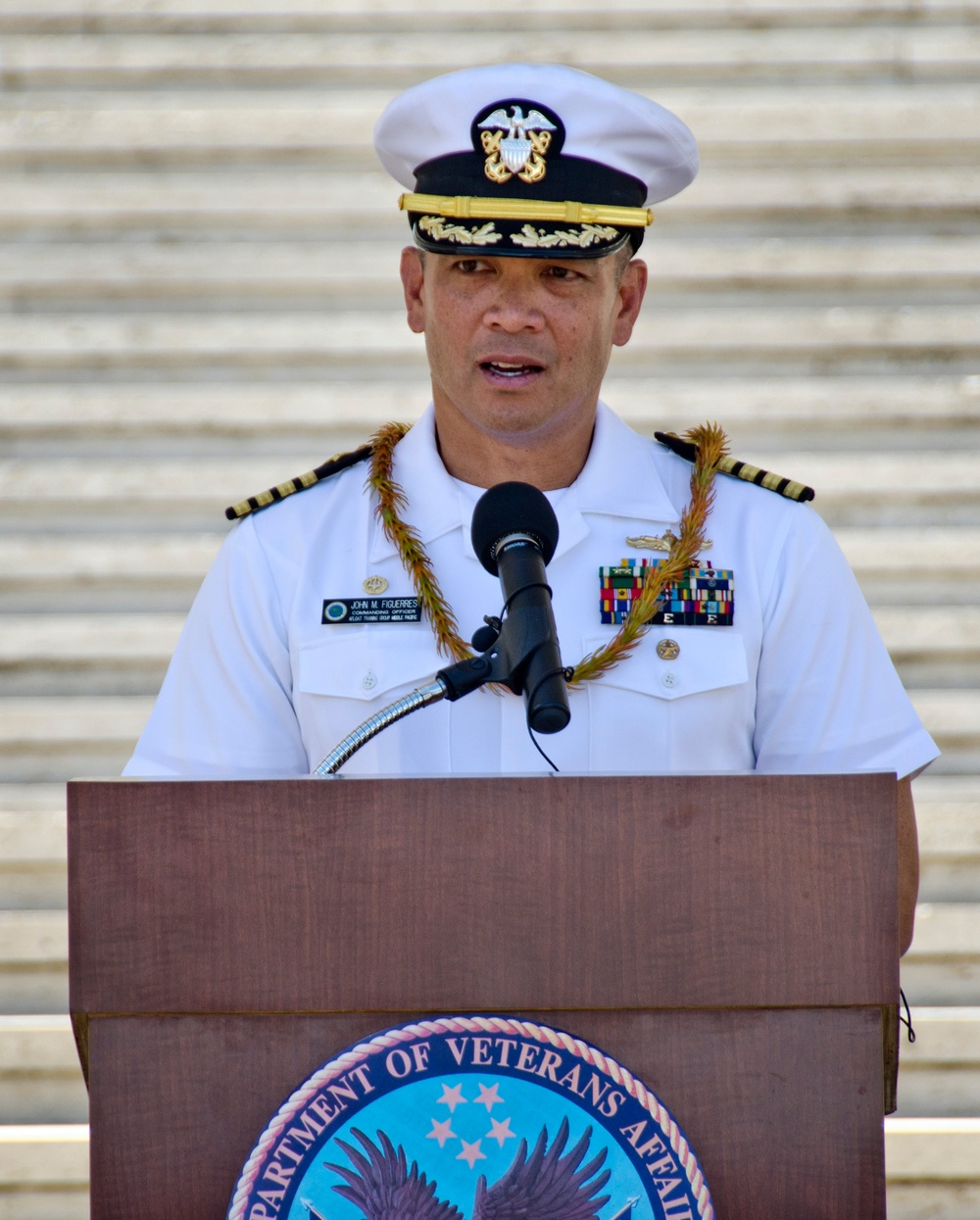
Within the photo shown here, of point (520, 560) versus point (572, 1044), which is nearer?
point (572, 1044)

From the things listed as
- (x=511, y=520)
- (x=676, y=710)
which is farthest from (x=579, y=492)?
(x=511, y=520)

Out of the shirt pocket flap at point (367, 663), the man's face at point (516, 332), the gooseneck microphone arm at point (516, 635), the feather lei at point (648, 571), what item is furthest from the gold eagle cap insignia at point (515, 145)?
the gooseneck microphone arm at point (516, 635)

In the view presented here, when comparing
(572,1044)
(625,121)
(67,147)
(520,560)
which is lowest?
(572,1044)

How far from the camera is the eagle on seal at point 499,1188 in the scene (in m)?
1.19

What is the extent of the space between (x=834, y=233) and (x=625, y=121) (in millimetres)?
1714

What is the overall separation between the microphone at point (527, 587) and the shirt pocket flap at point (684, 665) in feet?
2.14

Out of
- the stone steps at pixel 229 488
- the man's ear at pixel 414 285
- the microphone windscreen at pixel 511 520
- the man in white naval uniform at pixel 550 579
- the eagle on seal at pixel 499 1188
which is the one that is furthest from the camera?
the stone steps at pixel 229 488

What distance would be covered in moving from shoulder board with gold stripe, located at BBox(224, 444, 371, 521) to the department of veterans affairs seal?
112 centimetres

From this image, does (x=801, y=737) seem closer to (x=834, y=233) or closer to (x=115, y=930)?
(x=115, y=930)

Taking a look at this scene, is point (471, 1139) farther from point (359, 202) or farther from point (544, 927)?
point (359, 202)

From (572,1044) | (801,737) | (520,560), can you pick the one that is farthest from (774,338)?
(572,1044)

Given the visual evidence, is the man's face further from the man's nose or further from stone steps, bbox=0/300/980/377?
stone steps, bbox=0/300/980/377

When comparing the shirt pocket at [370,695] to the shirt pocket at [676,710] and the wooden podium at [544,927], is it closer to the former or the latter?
the shirt pocket at [676,710]

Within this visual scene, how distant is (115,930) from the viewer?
1258 mm
